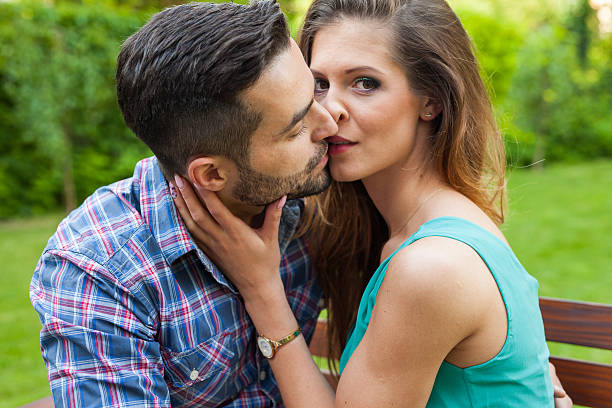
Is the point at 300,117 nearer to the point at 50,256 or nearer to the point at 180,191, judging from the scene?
the point at 180,191

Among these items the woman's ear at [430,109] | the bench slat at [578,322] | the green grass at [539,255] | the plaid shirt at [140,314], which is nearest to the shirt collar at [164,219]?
the plaid shirt at [140,314]

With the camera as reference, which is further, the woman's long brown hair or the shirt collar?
the woman's long brown hair

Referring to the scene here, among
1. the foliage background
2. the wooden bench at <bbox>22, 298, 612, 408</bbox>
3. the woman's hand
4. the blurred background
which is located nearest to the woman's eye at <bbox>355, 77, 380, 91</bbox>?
the woman's hand

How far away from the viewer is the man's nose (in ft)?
7.02

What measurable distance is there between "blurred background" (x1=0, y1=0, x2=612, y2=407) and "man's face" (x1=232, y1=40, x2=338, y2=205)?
3126 mm

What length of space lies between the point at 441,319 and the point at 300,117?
0.79 m

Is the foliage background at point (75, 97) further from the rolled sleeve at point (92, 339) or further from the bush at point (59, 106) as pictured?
the rolled sleeve at point (92, 339)

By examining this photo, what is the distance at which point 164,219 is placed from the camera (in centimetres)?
216

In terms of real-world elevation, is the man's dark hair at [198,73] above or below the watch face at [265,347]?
above

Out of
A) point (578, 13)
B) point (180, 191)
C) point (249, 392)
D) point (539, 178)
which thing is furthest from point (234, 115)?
point (578, 13)

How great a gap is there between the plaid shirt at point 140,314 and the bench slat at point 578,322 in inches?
47.2

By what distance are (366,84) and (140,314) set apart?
3.59 ft

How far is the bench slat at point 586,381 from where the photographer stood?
99.3 inches

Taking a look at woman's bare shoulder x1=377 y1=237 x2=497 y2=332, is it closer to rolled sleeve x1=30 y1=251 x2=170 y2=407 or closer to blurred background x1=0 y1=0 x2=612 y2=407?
rolled sleeve x1=30 y1=251 x2=170 y2=407
